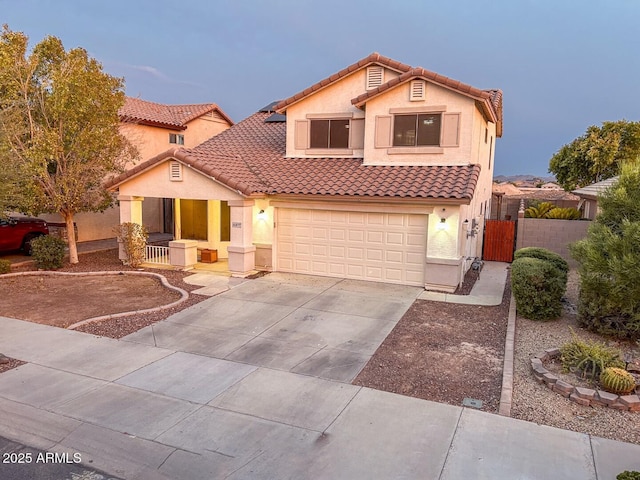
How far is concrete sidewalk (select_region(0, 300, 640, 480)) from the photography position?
5.05 m

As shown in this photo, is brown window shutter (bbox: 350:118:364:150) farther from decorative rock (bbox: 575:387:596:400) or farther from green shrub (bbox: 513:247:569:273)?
decorative rock (bbox: 575:387:596:400)

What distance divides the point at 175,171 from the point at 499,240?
40.9 ft

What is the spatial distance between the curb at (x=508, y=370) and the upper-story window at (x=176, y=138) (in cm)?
2034

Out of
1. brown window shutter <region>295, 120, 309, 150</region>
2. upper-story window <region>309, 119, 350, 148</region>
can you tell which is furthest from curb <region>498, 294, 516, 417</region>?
brown window shutter <region>295, 120, 309, 150</region>

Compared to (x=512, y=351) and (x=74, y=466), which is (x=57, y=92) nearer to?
(x=74, y=466)

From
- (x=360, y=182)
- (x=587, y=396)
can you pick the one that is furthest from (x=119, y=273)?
(x=587, y=396)

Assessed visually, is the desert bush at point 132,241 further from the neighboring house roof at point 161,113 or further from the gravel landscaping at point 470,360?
the neighboring house roof at point 161,113

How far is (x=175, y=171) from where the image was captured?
14859 mm

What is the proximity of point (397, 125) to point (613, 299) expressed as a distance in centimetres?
798

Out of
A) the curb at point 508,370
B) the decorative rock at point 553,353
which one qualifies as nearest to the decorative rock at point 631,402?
the curb at point 508,370

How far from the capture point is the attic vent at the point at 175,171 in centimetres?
1480

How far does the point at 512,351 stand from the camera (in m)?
8.33

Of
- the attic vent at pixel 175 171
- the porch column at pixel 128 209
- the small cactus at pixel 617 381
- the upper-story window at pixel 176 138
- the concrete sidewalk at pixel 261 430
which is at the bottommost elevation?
the concrete sidewalk at pixel 261 430

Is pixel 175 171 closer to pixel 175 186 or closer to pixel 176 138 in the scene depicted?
pixel 175 186
